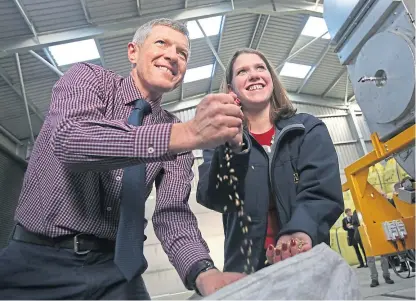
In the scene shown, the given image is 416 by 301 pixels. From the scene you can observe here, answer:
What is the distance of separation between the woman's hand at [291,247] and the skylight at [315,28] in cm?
804

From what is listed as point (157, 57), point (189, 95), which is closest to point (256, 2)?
point (189, 95)

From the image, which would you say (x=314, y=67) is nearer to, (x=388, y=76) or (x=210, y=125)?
(x=388, y=76)

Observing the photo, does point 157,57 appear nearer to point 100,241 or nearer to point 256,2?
point 100,241

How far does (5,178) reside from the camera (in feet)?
10.5

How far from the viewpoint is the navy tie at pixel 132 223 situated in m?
1.04

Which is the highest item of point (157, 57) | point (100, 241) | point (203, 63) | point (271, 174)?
point (203, 63)

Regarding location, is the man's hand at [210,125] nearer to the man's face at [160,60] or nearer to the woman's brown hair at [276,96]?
the man's face at [160,60]

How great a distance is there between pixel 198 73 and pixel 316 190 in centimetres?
885

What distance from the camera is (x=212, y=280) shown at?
987 millimetres

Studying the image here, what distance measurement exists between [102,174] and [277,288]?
762 millimetres

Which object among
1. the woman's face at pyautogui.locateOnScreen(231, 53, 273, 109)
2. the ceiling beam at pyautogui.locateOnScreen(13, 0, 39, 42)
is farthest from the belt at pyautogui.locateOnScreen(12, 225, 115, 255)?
the ceiling beam at pyautogui.locateOnScreen(13, 0, 39, 42)

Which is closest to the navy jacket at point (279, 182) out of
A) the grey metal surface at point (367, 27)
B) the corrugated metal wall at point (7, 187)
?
the grey metal surface at point (367, 27)

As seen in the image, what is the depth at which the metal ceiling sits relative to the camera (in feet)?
19.1

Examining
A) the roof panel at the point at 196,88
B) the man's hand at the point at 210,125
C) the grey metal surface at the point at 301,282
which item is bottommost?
the grey metal surface at the point at 301,282
